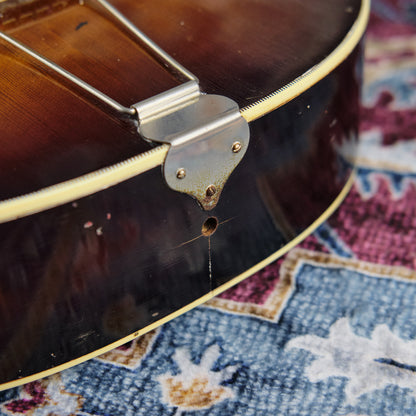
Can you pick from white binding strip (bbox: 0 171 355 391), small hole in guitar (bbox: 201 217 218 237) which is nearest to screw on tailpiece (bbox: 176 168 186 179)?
small hole in guitar (bbox: 201 217 218 237)

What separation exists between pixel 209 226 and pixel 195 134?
0.17 metres

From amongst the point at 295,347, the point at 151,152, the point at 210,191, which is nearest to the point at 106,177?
the point at 151,152

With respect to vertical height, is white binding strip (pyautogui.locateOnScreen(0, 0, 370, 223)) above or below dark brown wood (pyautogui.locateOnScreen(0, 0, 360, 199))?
below

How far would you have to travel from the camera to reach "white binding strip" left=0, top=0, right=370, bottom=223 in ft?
2.36

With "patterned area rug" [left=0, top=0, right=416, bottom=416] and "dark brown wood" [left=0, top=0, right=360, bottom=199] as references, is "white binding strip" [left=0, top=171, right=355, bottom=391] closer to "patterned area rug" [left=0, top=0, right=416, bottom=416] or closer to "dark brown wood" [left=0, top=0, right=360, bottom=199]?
"patterned area rug" [left=0, top=0, right=416, bottom=416]

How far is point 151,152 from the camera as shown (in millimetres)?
779

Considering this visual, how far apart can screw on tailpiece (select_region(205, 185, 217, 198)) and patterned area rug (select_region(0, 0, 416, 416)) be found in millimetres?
259

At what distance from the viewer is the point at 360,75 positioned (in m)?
1.07

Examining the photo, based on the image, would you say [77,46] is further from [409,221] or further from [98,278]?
[409,221]

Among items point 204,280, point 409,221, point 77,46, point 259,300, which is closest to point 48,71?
point 77,46

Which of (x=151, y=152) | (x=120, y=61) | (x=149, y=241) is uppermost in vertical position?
(x=120, y=61)

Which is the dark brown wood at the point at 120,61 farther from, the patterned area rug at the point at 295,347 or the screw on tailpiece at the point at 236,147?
the patterned area rug at the point at 295,347

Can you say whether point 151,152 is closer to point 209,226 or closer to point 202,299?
point 209,226

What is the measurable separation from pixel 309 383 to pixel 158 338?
26cm
